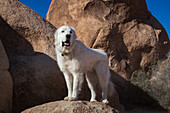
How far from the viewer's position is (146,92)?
28.6 ft

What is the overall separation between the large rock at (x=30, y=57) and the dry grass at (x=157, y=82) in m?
2.74

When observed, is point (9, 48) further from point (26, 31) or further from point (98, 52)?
point (98, 52)

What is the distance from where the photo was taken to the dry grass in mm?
8047

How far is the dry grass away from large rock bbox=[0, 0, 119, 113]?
9.00 ft

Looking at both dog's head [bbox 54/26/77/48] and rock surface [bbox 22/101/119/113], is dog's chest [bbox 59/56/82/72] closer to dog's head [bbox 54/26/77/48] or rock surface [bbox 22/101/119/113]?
dog's head [bbox 54/26/77/48]

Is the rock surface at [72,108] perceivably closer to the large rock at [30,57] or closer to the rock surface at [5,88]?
the rock surface at [5,88]

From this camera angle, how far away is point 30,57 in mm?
5996

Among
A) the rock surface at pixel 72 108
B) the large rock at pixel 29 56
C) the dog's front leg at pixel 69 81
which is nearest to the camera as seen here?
the rock surface at pixel 72 108

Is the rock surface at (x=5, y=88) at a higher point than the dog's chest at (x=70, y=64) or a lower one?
lower

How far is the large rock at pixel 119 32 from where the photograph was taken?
907cm

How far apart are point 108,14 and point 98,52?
208 inches

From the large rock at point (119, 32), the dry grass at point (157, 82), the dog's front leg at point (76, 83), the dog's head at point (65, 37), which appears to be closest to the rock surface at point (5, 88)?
the dog's head at point (65, 37)

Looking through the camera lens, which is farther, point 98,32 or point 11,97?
point 98,32

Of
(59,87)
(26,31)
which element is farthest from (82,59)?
(26,31)
